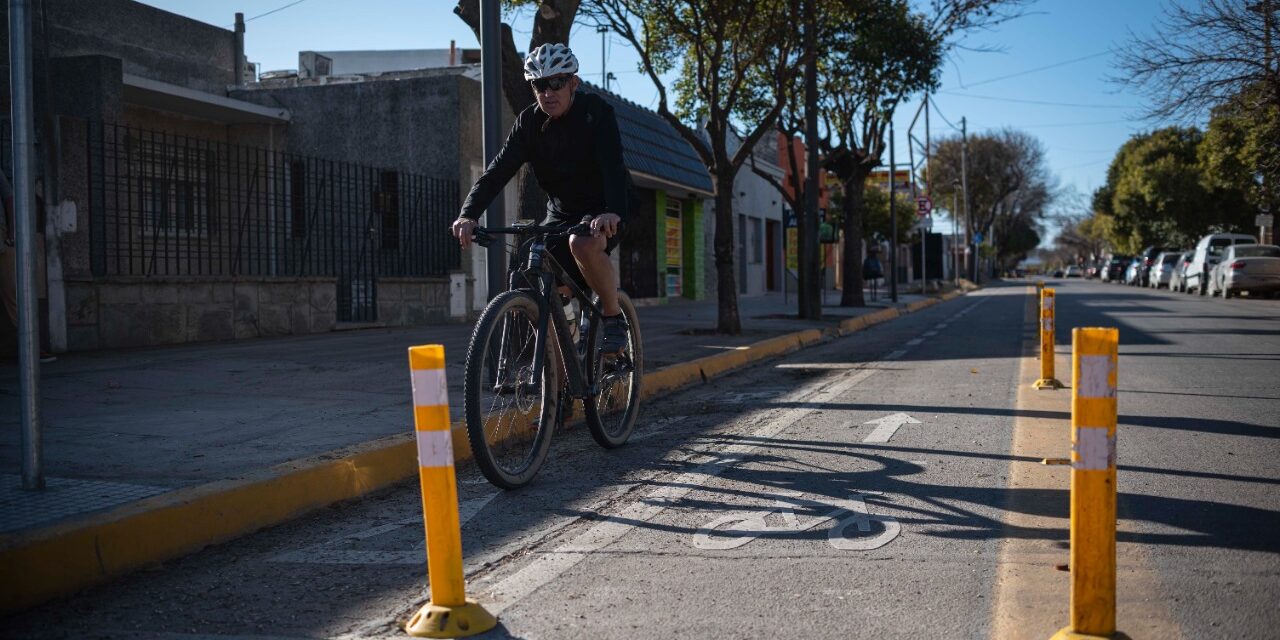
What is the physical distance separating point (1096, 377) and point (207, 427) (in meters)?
5.04

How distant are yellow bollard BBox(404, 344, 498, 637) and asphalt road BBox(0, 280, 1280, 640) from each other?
0.45 ft

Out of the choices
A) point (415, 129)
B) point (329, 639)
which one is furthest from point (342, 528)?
point (415, 129)

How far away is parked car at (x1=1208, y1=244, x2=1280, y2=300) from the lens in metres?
28.3

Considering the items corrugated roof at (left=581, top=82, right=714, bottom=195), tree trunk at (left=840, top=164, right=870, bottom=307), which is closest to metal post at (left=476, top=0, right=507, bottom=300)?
corrugated roof at (left=581, top=82, right=714, bottom=195)

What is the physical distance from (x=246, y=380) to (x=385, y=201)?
8683 millimetres

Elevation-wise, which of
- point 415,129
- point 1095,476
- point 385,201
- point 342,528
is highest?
point 415,129

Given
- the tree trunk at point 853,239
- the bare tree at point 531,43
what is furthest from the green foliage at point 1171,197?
the bare tree at point 531,43

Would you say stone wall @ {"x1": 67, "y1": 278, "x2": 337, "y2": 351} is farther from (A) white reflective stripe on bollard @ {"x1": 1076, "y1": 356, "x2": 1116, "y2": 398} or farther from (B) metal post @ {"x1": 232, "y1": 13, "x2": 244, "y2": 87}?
(A) white reflective stripe on bollard @ {"x1": 1076, "y1": 356, "x2": 1116, "y2": 398}

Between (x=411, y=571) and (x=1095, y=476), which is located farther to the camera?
(x=411, y=571)

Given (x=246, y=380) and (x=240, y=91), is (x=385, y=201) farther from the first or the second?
(x=246, y=380)

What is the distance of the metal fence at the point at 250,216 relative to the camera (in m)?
11.2

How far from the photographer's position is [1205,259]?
109 ft

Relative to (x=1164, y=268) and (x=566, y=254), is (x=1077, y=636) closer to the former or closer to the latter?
(x=566, y=254)

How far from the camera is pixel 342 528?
4.38m
